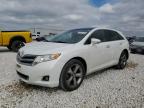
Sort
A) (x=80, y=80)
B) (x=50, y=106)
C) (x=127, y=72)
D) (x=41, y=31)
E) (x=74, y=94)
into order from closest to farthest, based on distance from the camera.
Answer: (x=50, y=106) < (x=74, y=94) < (x=80, y=80) < (x=127, y=72) < (x=41, y=31)

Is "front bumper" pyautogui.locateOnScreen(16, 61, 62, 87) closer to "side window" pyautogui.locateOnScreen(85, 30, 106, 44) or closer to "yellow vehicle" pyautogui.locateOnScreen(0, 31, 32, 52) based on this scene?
"side window" pyautogui.locateOnScreen(85, 30, 106, 44)

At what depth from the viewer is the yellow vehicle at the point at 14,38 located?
446 inches

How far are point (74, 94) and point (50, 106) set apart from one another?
0.74 m

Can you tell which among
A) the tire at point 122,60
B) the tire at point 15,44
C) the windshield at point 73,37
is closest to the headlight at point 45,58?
the windshield at point 73,37

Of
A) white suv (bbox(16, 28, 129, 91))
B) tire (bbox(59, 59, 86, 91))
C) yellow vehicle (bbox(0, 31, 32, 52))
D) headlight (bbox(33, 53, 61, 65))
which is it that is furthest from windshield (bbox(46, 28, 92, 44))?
yellow vehicle (bbox(0, 31, 32, 52))

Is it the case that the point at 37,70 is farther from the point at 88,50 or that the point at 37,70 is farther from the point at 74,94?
the point at 88,50

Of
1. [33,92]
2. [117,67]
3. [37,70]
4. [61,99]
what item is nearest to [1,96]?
[33,92]

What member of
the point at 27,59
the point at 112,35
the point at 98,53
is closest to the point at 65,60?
the point at 27,59

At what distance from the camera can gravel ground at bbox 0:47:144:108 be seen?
3.66m

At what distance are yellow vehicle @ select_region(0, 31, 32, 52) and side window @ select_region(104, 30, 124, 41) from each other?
6844 mm

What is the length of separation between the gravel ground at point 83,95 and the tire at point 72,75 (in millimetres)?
152

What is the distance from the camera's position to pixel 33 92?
4254 mm

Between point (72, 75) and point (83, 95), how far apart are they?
20.9 inches

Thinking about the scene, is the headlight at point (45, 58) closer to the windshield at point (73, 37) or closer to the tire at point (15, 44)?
the windshield at point (73, 37)
